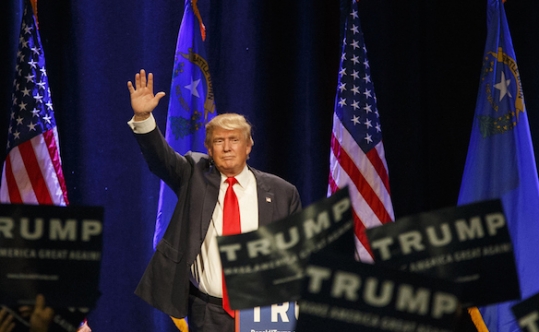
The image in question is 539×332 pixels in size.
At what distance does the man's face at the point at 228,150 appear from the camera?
9.49ft

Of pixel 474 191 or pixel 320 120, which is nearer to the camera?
pixel 474 191

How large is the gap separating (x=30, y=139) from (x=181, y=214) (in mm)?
1178

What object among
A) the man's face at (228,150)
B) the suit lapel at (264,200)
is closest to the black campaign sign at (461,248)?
the suit lapel at (264,200)

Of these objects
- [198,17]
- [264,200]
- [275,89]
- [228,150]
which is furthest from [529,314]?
[275,89]

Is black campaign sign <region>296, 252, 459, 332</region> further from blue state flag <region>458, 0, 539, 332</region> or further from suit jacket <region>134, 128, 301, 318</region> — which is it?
blue state flag <region>458, 0, 539, 332</region>

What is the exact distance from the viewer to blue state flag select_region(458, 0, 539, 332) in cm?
390

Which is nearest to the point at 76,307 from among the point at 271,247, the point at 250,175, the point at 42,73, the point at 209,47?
the point at 271,247

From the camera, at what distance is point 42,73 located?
3.66 m

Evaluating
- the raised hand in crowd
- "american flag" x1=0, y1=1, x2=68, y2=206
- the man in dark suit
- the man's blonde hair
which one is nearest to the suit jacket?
the man in dark suit

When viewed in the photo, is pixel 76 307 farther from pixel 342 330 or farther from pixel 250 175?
pixel 250 175

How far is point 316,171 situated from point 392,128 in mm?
533

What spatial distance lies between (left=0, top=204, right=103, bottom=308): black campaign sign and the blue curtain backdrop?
8.74 feet

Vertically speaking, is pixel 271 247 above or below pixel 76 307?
above

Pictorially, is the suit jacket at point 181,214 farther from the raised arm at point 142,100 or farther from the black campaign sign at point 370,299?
the black campaign sign at point 370,299
